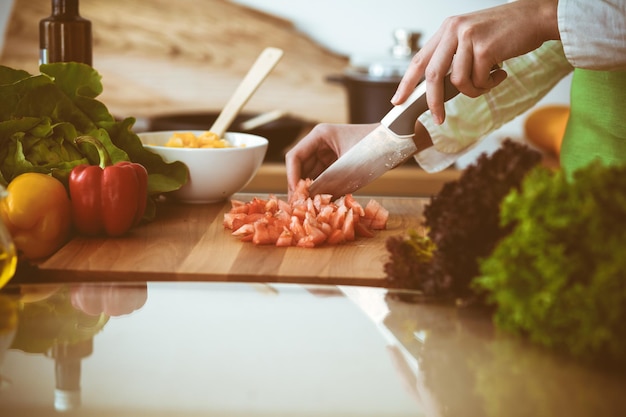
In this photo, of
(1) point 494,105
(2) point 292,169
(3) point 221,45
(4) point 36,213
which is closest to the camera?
(4) point 36,213

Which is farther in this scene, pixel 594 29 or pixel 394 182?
pixel 394 182

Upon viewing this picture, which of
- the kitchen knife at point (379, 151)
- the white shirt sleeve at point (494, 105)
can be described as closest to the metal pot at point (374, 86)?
the white shirt sleeve at point (494, 105)

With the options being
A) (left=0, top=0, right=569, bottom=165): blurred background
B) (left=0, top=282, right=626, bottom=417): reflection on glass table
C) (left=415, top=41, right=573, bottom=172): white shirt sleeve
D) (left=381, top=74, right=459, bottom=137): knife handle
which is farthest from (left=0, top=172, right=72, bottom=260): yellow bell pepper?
(left=0, top=0, right=569, bottom=165): blurred background

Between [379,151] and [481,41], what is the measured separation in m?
0.27

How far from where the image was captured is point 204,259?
121 centimetres

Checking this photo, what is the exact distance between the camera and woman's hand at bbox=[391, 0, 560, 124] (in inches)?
47.9

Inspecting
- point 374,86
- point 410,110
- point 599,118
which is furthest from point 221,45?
point 410,110

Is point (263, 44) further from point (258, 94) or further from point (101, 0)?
point (101, 0)

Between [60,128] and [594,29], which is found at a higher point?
[594,29]

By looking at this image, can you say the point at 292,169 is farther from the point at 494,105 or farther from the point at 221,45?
the point at 221,45

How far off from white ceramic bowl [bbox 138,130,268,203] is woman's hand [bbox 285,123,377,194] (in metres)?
0.08

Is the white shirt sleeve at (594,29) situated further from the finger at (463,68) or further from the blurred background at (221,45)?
the blurred background at (221,45)

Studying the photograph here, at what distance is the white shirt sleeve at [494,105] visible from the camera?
165 cm

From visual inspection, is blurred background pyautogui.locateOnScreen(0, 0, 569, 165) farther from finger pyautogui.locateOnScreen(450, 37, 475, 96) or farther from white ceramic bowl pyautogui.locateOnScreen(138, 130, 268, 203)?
finger pyautogui.locateOnScreen(450, 37, 475, 96)
